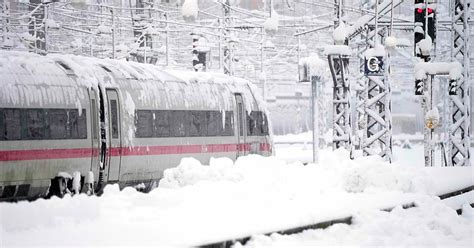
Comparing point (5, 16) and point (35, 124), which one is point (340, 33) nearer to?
point (35, 124)

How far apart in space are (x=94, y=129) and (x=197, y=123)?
14.6ft

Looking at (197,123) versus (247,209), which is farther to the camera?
(197,123)

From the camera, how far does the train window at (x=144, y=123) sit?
19328 millimetres

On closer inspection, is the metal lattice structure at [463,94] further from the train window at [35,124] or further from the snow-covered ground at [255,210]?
the train window at [35,124]

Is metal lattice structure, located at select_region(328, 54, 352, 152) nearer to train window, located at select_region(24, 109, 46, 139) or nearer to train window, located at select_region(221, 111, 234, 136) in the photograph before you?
train window, located at select_region(221, 111, 234, 136)

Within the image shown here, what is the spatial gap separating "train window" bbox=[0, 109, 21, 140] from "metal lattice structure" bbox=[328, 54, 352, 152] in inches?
452

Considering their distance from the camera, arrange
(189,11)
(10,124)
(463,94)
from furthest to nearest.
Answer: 1. (463,94)
2. (189,11)
3. (10,124)

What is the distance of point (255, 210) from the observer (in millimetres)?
12828

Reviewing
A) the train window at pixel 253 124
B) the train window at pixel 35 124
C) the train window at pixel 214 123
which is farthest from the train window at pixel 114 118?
the train window at pixel 253 124

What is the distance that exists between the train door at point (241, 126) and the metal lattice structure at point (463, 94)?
6.90m

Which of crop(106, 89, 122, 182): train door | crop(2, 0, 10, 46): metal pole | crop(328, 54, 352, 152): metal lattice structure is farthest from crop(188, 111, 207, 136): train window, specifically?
crop(2, 0, 10, 46): metal pole

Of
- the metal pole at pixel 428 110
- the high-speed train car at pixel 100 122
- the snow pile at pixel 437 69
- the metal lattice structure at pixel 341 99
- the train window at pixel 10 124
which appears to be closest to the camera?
the train window at pixel 10 124

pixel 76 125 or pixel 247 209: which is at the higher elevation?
pixel 76 125

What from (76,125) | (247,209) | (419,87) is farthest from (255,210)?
(419,87)
